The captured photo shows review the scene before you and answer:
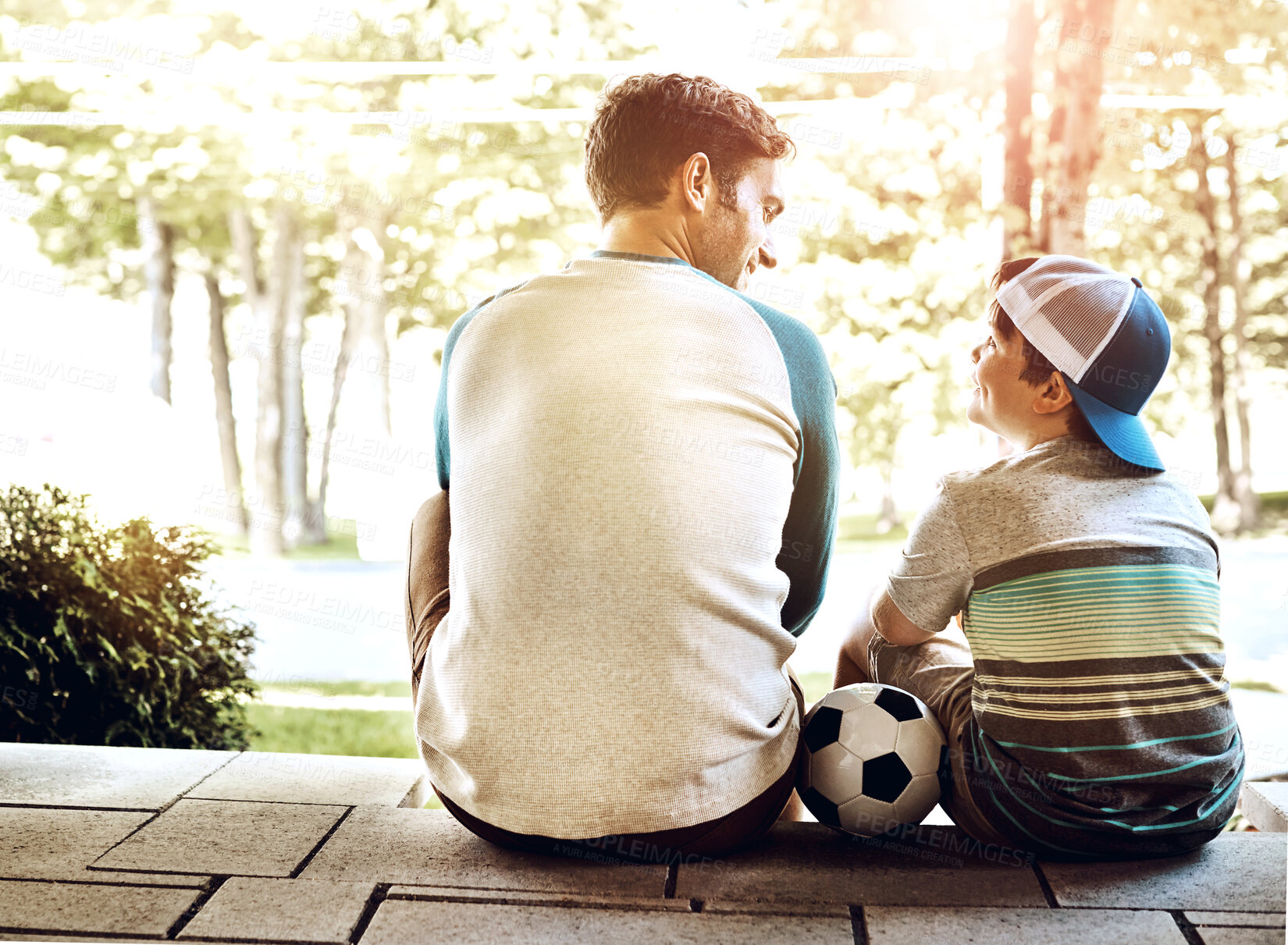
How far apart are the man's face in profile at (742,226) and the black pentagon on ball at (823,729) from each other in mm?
889

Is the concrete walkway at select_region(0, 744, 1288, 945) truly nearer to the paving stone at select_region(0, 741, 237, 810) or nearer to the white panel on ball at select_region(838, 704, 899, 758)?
the paving stone at select_region(0, 741, 237, 810)

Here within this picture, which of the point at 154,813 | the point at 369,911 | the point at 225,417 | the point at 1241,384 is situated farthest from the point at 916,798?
the point at 1241,384

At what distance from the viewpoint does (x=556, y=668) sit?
5.72ft

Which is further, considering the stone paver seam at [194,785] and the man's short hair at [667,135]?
the stone paver seam at [194,785]

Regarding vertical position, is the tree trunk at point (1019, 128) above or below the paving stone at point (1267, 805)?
above

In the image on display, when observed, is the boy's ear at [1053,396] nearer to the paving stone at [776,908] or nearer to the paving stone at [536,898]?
the paving stone at [776,908]

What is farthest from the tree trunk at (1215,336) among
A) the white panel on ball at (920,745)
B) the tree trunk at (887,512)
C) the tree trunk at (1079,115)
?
the white panel on ball at (920,745)

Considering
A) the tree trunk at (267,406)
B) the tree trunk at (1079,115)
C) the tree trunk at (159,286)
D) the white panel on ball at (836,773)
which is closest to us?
the white panel on ball at (836,773)

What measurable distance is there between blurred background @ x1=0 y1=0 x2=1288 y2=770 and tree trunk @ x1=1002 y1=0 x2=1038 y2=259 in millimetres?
12

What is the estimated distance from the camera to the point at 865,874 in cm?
207

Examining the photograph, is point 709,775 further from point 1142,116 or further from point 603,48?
point 603,48

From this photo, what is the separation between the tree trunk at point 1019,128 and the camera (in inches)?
170

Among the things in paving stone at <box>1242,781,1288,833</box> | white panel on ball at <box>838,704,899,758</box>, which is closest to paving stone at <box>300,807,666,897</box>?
white panel on ball at <box>838,704,899,758</box>

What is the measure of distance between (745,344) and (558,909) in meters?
1.02
